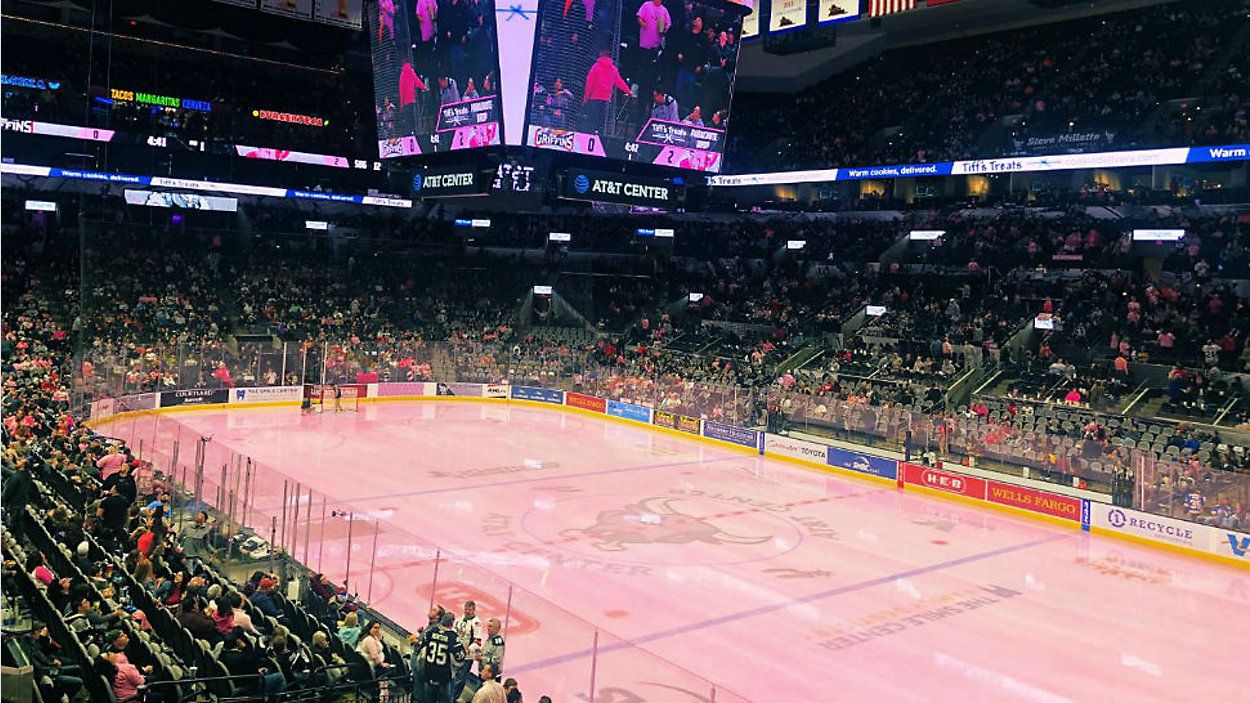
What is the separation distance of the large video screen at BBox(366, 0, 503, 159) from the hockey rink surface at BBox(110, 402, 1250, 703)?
23.9 feet

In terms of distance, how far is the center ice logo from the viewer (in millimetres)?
16000

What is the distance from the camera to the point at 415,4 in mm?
21734

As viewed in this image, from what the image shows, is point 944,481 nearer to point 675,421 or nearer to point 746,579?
point 746,579

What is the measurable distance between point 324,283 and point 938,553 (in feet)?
94.4

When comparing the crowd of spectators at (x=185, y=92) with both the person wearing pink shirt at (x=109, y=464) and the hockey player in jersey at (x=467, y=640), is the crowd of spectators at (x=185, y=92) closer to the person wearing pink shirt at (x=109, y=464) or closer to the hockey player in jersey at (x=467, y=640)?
the person wearing pink shirt at (x=109, y=464)

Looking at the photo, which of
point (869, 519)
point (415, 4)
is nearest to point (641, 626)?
point (869, 519)

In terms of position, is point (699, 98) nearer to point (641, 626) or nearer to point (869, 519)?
point (869, 519)

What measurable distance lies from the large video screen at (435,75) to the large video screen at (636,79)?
1.17 metres

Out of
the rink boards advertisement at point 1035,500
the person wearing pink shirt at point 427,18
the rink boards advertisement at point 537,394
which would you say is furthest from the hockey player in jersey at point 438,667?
the rink boards advertisement at point 537,394

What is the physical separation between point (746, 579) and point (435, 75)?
13468 millimetres

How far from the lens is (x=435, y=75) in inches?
853

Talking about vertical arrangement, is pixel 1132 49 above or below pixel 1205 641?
above

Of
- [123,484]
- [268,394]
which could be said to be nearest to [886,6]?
[268,394]

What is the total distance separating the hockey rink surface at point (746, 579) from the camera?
10.0m
